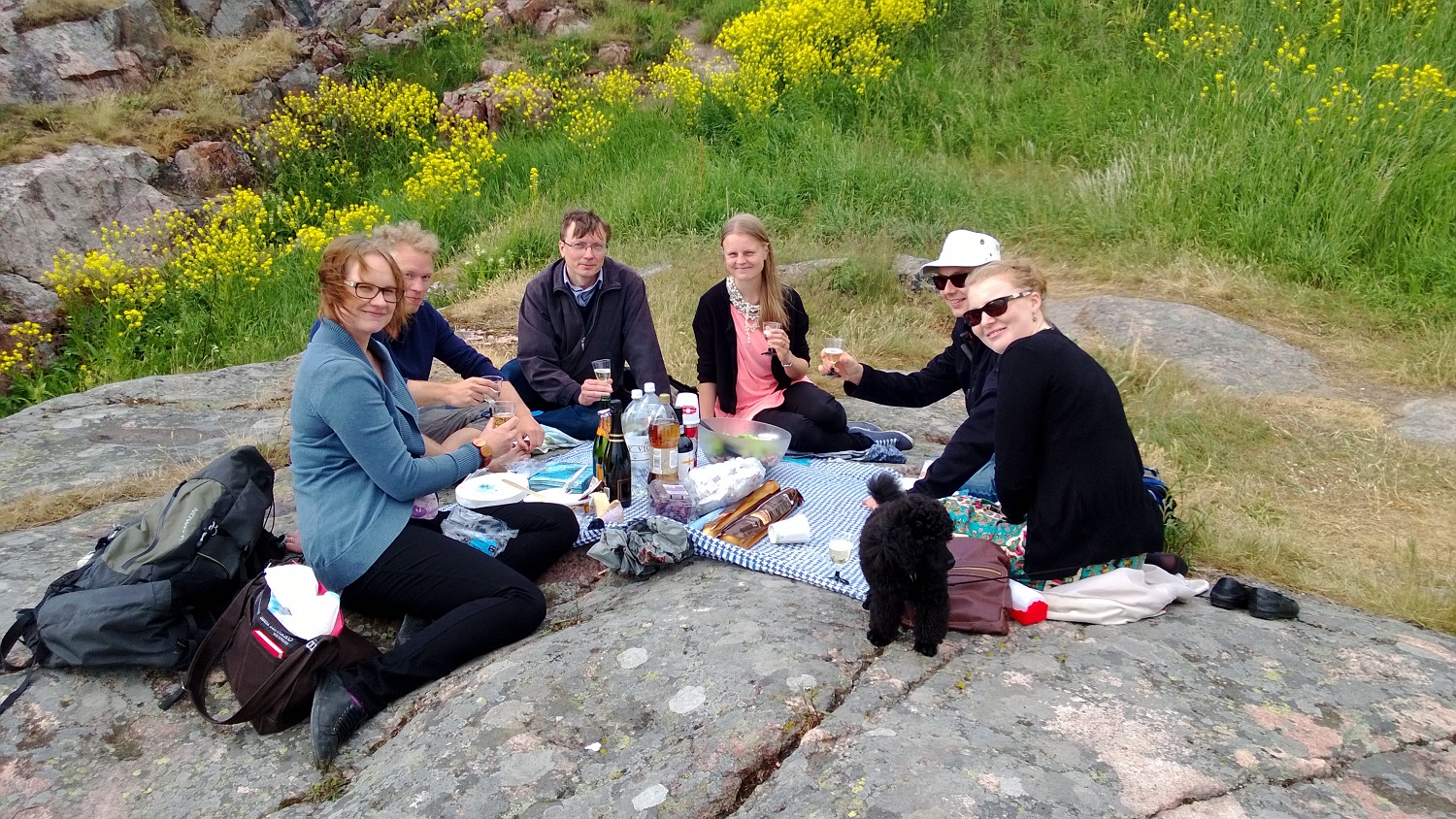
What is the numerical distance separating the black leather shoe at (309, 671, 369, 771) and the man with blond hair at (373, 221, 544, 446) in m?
1.41

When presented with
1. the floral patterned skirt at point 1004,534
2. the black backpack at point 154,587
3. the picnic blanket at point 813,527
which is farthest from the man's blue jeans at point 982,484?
the black backpack at point 154,587

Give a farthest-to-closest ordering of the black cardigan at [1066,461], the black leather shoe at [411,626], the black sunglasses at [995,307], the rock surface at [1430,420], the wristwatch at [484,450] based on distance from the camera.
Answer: the rock surface at [1430,420] → the wristwatch at [484,450] → the black leather shoe at [411,626] → the black sunglasses at [995,307] → the black cardigan at [1066,461]

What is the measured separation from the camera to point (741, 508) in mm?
4020

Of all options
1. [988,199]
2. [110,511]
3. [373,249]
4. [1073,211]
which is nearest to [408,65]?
[988,199]

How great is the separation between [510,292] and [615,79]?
16.1 feet

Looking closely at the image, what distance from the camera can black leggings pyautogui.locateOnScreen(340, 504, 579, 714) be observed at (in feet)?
10.3

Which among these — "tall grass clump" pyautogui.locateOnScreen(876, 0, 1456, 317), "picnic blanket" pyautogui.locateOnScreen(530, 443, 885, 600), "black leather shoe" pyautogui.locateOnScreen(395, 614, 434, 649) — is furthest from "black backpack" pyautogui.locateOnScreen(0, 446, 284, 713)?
"tall grass clump" pyautogui.locateOnScreen(876, 0, 1456, 317)

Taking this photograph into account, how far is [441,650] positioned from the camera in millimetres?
3189

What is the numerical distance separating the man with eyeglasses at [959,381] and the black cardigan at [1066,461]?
0.76 ft

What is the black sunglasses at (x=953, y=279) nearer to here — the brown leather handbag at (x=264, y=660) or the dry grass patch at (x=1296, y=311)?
the brown leather handbag at (x=264, y=660)

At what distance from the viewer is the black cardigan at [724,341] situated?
507 centimetres

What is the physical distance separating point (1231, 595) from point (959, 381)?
151 cm

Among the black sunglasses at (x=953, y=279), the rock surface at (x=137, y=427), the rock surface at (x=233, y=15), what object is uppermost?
the rock surface at (x=233, y=15)

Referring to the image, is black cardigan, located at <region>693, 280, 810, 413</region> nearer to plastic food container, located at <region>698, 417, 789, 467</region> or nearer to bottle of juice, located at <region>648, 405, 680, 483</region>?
plastic food container, located at <region>698, 417, 789, 467</region>
